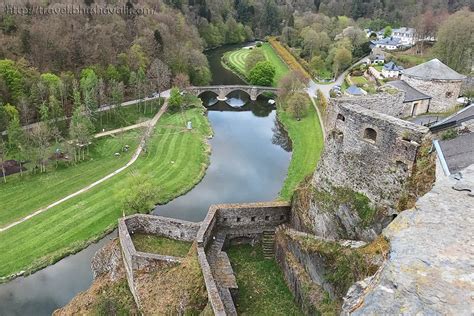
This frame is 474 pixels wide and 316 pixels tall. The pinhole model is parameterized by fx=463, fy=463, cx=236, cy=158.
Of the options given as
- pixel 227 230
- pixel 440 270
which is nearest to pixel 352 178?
pixel 227 230

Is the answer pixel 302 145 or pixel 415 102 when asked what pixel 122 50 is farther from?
pixel 415 102

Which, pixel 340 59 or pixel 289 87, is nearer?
pixel 289 87

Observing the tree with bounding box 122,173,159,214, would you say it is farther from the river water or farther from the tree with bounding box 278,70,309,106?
the tree with bounding box 278,70,309,106

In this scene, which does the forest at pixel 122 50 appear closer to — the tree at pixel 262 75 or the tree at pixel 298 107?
the tree at pixel 262 75

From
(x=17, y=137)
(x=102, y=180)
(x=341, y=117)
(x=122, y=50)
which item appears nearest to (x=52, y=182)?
(x=102, y=180)

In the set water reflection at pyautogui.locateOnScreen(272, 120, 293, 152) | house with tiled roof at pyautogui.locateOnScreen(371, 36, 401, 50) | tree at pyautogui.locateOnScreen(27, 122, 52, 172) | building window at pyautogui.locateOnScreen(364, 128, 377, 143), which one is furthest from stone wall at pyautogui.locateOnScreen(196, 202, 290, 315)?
house with tiled roof at pyautogui.locateOnScreen(371, 36, 401, 50)

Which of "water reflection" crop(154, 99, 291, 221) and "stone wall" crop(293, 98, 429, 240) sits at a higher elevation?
"stone wall" crop(293, 98, 429, 240)

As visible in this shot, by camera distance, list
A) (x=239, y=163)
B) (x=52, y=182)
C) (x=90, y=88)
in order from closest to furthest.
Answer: (x=52, y=182)
(x=239, y=163)
(x=90, y=88)

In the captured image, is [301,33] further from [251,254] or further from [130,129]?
[251,254]
